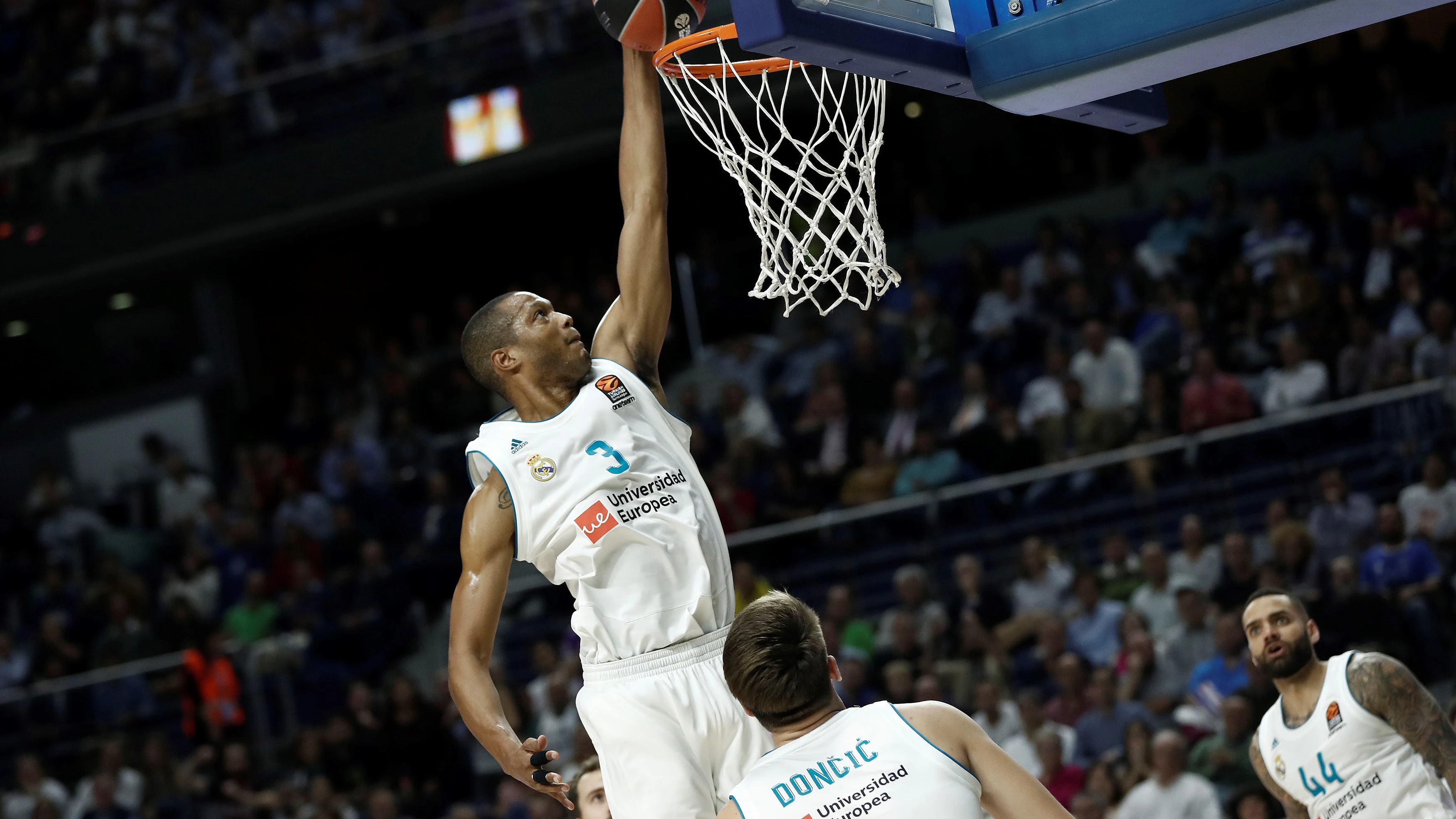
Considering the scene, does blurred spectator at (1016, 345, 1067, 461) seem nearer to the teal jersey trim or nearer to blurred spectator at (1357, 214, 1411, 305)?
blurred spectator at (1357, 214, 1411, 305)

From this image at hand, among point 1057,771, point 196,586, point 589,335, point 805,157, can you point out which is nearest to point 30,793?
point 196,586

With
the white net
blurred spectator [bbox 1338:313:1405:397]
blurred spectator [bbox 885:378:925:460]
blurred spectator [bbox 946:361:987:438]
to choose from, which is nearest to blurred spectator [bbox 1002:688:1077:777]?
blurred spectator [bbox 946:361:987:438]

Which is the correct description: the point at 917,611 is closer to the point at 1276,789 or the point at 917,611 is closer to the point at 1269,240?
the point at 1269,240

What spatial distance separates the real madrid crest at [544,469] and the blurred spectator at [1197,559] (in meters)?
6.17

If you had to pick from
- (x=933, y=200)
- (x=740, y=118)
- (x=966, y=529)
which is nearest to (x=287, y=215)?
(x=933, y=200)

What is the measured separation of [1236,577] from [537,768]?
6316 millimetres

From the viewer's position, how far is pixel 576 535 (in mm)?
4129

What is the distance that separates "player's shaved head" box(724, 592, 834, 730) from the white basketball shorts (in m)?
0.63

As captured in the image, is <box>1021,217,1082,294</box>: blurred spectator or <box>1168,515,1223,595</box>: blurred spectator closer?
<box>1168,515,1223,595</box>: blurred spectator

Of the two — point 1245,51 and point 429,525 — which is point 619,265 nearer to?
point 1245,51

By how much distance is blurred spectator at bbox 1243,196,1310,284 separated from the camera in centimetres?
1150

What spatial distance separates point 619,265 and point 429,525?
337 inches

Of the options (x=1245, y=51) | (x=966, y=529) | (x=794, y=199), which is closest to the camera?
(x=1245, y=51)

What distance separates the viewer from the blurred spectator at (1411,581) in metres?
8.62
